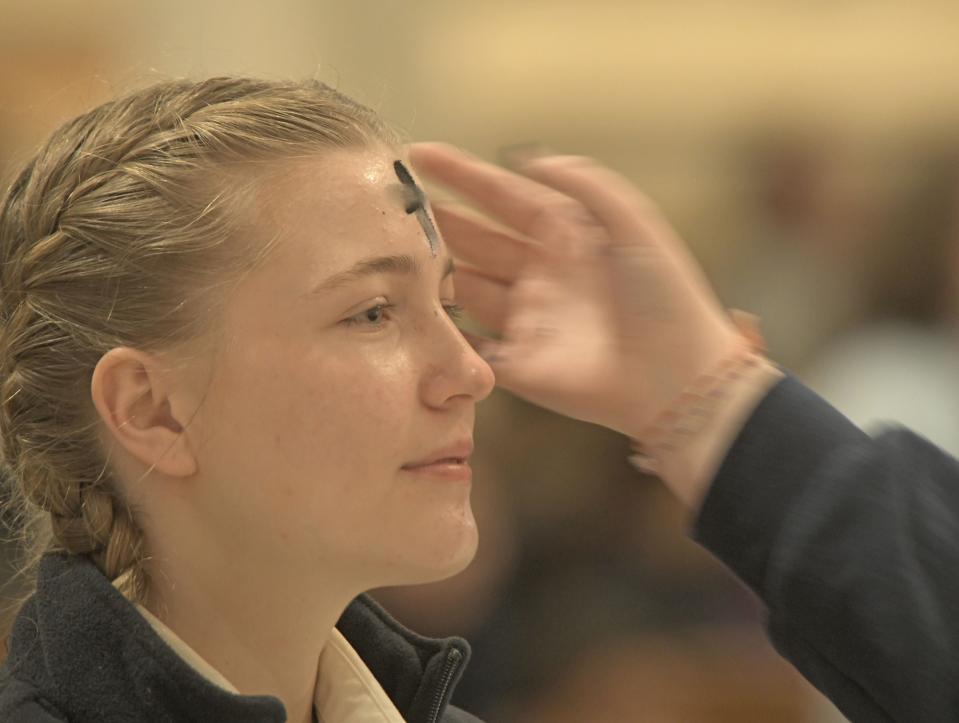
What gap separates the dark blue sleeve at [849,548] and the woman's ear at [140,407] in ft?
1.57

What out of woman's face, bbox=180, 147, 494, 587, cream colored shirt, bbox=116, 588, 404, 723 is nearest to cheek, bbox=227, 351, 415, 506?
→ woman's face, bbox=180, 147, 494, 587

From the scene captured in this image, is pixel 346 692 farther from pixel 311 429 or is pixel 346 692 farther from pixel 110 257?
pixel 110 257

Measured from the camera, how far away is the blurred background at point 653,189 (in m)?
2.63

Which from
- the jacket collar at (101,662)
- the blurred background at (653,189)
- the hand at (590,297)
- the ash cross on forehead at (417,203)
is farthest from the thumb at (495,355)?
the blurred background at (653,189)

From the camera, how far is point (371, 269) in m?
1.27

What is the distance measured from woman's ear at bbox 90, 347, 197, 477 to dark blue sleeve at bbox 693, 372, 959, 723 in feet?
1.57

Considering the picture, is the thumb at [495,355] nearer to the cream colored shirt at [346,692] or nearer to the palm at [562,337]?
→ the palm at [562,337]

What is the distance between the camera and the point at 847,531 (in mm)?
1021

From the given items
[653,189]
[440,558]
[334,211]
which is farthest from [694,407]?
[653,189]

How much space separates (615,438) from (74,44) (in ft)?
4.61

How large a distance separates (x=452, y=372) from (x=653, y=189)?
2057 millimetres

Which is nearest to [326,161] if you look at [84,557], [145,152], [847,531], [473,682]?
[145,152]

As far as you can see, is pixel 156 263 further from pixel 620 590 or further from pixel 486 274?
pixel 620 590

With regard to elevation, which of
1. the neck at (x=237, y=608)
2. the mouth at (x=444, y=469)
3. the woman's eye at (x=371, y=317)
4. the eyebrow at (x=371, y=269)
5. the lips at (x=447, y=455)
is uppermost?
the eyebrow at (x=371, y=269)
